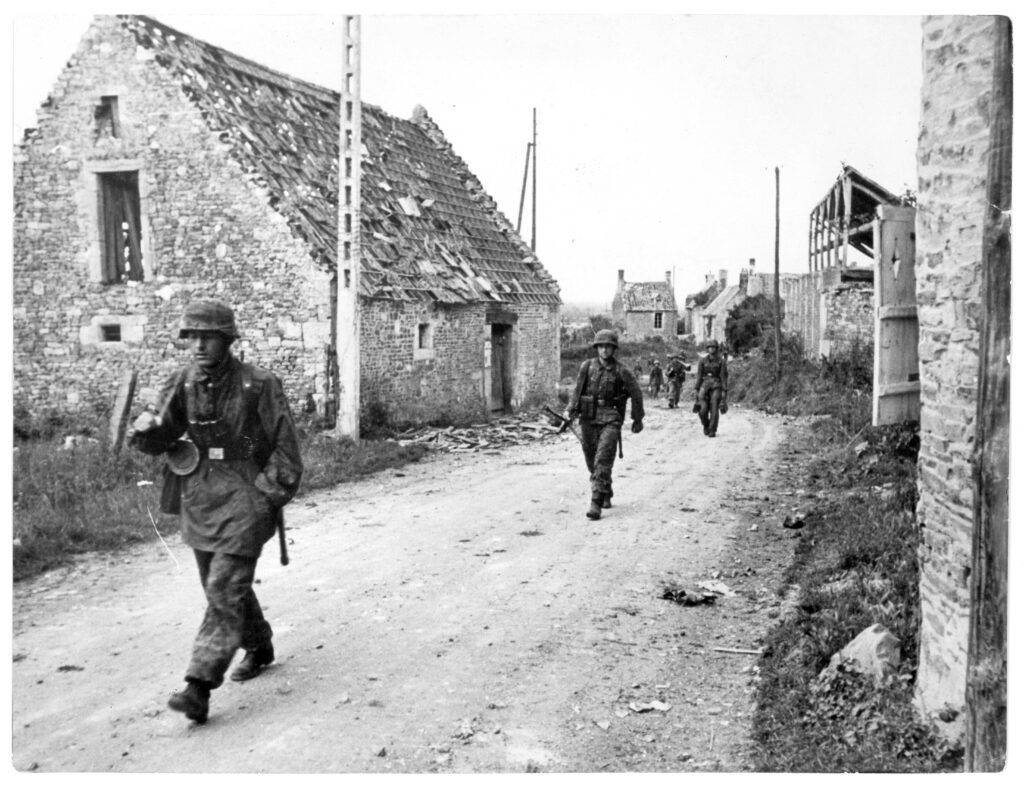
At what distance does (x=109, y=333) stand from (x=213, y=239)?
1.85m

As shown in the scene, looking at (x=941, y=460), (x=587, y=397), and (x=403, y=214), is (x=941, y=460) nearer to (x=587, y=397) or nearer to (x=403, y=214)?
(x=587, y=397)

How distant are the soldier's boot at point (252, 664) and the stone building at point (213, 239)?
2766 mm

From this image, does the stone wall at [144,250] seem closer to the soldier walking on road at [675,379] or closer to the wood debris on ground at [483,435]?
the wood debris on ground at [483,435]

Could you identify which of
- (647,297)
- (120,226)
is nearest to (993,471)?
(120,226)

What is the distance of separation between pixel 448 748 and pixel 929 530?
9.10ft

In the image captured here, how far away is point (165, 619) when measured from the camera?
562 centimetres

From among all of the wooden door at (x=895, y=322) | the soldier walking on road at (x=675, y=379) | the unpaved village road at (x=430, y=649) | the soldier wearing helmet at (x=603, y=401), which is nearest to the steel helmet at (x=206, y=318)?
the unpaved village road at (x=430, y=649)

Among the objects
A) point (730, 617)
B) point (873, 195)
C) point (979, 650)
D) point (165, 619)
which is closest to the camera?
point (979, 650)

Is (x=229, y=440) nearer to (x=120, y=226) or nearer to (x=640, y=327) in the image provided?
(x=120, y=226)

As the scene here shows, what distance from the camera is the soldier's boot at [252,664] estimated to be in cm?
487

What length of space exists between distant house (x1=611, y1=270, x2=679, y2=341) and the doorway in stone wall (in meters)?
38.5

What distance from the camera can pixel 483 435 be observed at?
48.2 ft
